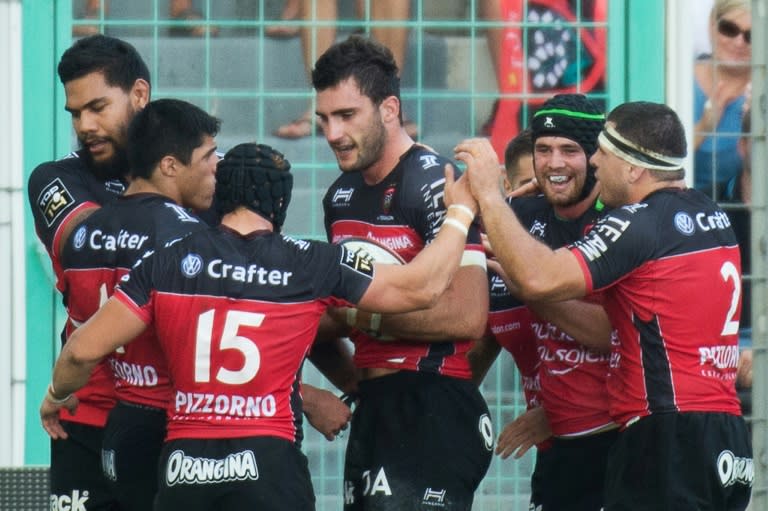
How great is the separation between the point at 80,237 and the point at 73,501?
1056mm

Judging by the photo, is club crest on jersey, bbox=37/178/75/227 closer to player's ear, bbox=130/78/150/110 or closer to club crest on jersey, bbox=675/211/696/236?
player's ear, bbox=130/78/150/110

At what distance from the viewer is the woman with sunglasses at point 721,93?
27.9 ft

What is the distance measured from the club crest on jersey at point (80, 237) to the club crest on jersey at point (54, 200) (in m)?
0.34

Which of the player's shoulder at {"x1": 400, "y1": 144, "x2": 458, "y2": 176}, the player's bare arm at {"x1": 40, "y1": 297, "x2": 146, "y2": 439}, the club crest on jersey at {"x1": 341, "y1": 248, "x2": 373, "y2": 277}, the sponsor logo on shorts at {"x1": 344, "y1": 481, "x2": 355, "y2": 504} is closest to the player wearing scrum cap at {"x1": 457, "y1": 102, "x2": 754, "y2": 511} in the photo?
the player's shoulder at {"x1": 400, "y1": 144, "x2": 458, "y2": 176}

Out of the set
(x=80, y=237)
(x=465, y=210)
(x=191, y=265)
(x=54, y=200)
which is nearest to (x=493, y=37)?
(x=54, y=200)

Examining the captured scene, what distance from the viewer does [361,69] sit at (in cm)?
576

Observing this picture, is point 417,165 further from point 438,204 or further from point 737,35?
point 737,35

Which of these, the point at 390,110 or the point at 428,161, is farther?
the point at 390,110

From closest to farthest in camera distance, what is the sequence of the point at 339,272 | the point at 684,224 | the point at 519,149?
1. the point at 339,272
2. the point at 684,224
3. the point at 519,149

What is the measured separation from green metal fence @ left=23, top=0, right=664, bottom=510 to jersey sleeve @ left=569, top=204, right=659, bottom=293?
3277 mm

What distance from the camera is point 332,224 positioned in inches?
233

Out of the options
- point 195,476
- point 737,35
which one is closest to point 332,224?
point 195,476

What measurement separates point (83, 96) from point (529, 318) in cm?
197

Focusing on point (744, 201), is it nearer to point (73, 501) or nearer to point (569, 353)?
point (569, 353)
